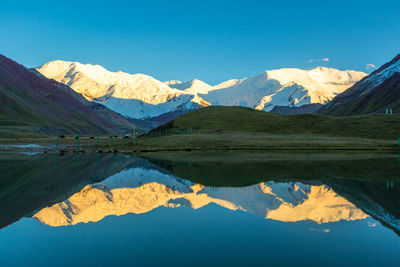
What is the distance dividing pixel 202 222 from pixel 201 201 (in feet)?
14.5

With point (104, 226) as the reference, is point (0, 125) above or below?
above

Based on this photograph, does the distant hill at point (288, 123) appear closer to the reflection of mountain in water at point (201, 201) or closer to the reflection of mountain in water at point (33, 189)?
the reflection of mountain in water at point (201, 201)

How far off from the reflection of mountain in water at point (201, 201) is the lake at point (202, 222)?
0.05 m

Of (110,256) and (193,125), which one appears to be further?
(193,125)

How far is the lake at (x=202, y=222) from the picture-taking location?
11.2 meters

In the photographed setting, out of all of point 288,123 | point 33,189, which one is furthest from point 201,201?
point 288,123

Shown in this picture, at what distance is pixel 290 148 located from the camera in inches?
2739

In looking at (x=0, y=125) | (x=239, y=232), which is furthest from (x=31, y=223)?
(x=0, y=125)

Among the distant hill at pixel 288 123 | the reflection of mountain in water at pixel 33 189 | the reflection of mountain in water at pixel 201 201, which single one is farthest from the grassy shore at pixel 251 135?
the reflection of mountain in water at pixel 201 201

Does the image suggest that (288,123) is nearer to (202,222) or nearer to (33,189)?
(33,189)

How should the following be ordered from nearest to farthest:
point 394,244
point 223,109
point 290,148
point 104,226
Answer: point 394,244 < point 104,226 < point 290,148 < point 223,109

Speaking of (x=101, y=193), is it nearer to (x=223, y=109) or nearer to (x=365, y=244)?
(x=365, y=244)

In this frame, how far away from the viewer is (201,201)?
65.2 feet

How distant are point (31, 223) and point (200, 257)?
8.24 metres
